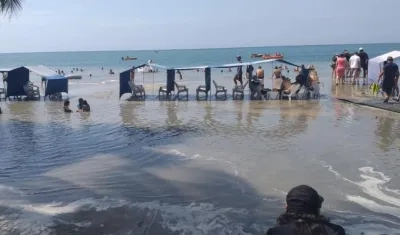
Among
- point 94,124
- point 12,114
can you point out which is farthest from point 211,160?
point 12,114

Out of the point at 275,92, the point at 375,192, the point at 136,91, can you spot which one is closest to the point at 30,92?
the point at 136,91

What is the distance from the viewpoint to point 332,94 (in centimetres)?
2003

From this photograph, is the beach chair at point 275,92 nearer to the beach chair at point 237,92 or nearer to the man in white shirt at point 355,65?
the beach chair at point 237,92

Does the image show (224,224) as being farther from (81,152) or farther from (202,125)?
(202,125)

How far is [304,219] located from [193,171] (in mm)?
5460

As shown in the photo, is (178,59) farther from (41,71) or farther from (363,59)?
(41,71)

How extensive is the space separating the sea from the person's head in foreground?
284 centimetres

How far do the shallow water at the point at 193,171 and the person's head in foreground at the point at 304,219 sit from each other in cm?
285

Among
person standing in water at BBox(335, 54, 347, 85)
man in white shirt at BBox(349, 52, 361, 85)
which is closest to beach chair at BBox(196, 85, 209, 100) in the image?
person standing in water at BBox(335, 54, 347, 85)

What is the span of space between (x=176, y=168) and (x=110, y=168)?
3.99 feet

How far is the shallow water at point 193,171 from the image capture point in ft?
19.9

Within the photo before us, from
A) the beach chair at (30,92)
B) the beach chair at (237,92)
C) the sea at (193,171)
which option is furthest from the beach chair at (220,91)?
the beach chair at (30,92)

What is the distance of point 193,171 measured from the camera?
325 inches

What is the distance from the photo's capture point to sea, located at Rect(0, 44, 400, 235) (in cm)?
605
